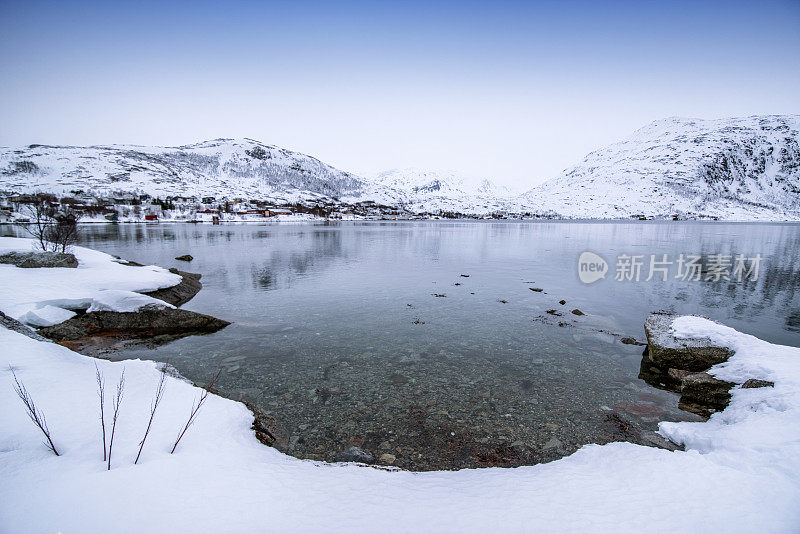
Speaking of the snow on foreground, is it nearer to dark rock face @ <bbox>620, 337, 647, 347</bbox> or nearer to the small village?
dark rock face @ <bbox>620, 337, 647, 347</bbox>

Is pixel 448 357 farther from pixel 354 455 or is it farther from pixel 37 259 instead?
pixel 37 259

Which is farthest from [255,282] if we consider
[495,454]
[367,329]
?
[495,454]

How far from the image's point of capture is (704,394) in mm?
8016

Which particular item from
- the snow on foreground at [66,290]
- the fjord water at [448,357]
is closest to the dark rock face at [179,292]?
the snow on foreground at [66,290]

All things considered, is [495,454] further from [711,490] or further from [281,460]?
[281,460]

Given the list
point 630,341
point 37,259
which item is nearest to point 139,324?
point 37,259

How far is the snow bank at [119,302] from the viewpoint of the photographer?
455 inches

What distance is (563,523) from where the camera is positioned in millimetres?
3887

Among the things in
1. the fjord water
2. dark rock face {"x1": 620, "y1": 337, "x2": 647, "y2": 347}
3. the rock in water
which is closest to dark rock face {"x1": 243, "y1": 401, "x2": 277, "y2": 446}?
the fjord water

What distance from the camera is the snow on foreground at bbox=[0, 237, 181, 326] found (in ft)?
35.0

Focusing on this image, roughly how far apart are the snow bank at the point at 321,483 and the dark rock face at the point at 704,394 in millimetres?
1251

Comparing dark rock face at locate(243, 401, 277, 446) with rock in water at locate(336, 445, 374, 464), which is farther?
dark rock face at locate(243, 401, 277, 446)

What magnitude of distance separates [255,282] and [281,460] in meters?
16.5

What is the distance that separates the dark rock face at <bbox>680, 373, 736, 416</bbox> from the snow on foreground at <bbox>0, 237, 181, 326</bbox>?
16.4m
